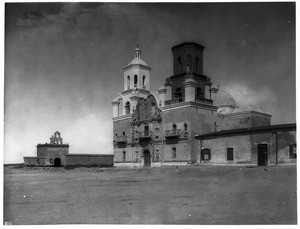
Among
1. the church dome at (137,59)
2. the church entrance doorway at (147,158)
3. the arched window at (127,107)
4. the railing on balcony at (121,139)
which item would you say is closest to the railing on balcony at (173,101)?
the arched window at (127,107)

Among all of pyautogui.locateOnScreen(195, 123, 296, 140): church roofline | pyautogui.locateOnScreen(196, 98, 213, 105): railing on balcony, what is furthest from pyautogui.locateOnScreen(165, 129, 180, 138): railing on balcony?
pyautogui.locateOnScreen(196, 98, 213, 105): railing on balcony

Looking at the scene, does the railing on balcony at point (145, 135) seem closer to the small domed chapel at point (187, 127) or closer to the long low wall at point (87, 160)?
the small domed chapel at point (187, 127)

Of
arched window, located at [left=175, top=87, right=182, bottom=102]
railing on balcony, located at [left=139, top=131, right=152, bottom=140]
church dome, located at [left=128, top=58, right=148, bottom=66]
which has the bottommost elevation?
railing on balcony, located at [left=139, top=131, right=152, bottom=140]

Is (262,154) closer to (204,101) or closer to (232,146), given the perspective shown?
(232,146)

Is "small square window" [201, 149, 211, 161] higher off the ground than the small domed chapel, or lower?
lower

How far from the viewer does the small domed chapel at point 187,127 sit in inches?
798

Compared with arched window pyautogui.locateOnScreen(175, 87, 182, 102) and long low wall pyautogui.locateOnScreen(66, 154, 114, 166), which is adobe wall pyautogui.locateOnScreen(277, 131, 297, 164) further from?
long low wall pyautogui.locateOnScreen(66, 154, 114, 166)

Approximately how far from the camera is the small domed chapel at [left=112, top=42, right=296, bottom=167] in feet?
66.5

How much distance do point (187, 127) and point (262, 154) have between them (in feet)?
22.2

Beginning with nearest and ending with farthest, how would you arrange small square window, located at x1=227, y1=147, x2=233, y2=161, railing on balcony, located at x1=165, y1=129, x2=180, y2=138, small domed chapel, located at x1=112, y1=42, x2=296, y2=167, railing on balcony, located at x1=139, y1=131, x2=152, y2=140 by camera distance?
small domed chapel, located at x1=112, y1=42, x2=296, y2=167 < small square window, located at x1=227, y1=147, x2=233, y2=161 < railing on balcony, located at x1=165, y1=129, x2=180, y2=138 < railing on balcony, located at x1=139, y1=131, x2=152, y2=140

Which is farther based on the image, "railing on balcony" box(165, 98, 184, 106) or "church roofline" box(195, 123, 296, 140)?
"railing on balcony" box(165, 98, 184, 106)

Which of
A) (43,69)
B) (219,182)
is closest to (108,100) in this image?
(43,69)

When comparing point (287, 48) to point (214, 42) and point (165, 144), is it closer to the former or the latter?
point (214, 42)

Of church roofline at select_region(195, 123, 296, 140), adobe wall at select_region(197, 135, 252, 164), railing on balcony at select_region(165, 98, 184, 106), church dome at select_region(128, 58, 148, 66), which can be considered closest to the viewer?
church dome at select_region(128, 58, 148, 66)
